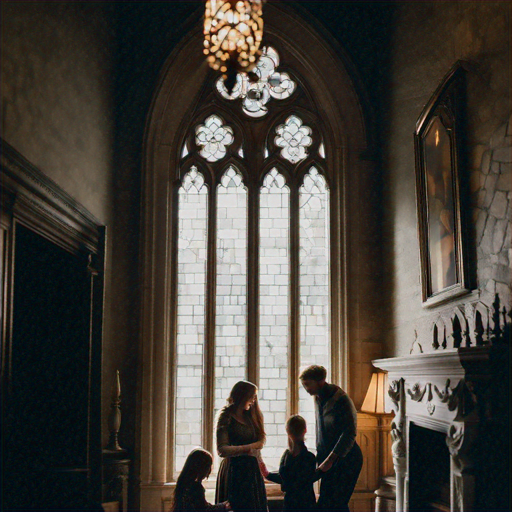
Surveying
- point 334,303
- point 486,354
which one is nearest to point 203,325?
point 334,303

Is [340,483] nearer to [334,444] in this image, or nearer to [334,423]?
[334,444]

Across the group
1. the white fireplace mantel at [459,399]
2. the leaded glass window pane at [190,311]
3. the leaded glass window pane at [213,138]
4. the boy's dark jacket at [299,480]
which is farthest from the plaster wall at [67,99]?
the white fireplace mantel at [459,399]

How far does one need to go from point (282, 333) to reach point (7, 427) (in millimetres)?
3222

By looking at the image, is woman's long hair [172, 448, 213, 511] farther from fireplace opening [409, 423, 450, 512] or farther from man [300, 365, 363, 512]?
fireplace opening [409, 423, 450, 512]

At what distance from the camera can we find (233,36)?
298cm

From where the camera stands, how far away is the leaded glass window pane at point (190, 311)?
6773 millimetres

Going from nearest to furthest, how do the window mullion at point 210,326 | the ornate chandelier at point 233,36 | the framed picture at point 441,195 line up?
the ornate chandelier at point 233,36
the framed picture at point 441,195
the window mullion at point 210,326

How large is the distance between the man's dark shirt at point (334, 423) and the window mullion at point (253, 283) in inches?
64.5

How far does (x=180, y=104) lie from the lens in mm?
7141

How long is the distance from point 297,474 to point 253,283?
2.48 m

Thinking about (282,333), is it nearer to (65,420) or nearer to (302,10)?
(65,420)

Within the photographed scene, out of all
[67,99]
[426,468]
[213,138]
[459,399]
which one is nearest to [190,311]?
[213,138]

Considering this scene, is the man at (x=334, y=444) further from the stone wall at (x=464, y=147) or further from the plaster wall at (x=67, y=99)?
the plaster wall at (x=67, y=99)

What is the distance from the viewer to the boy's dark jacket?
4723 millimetres
